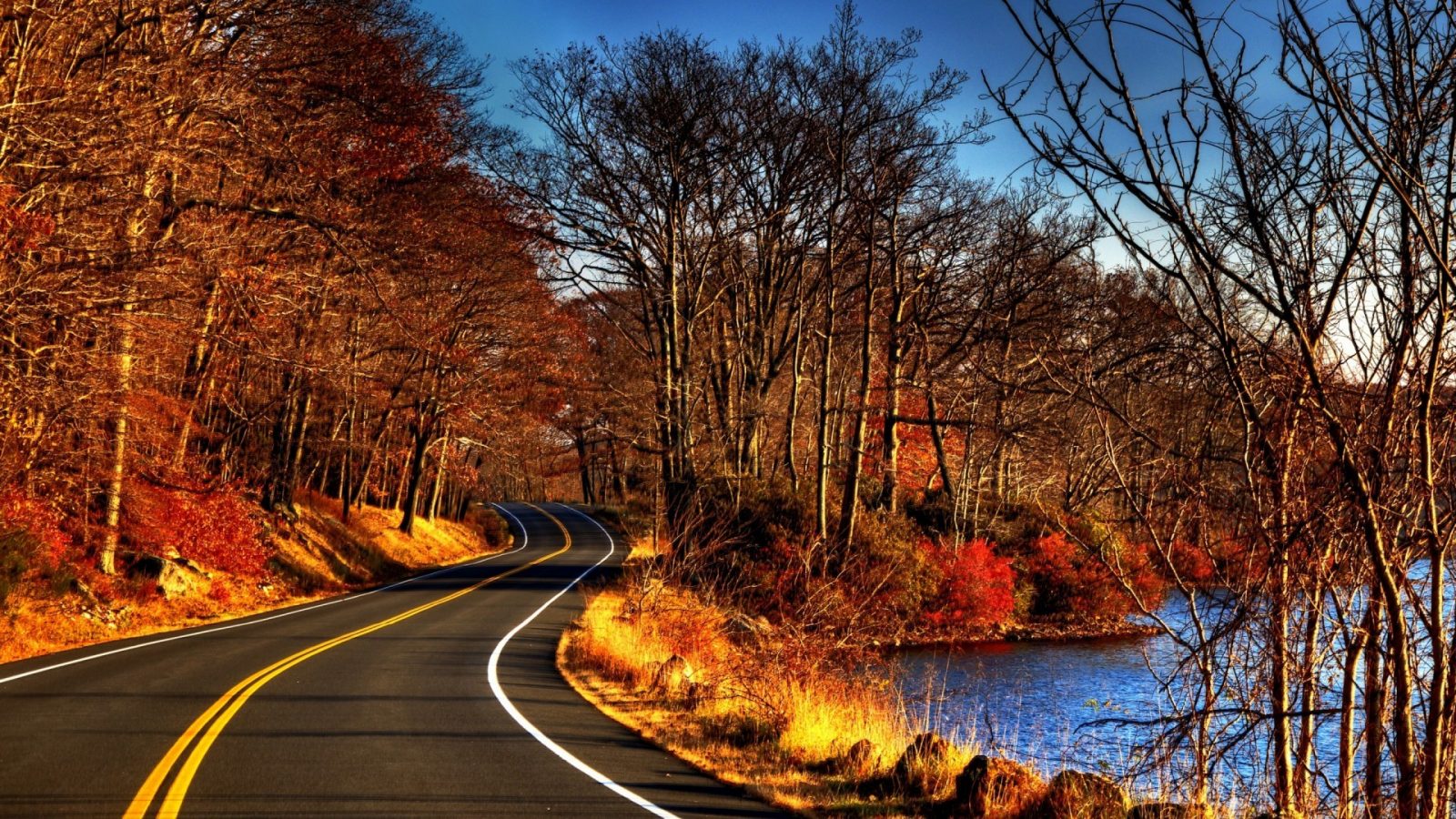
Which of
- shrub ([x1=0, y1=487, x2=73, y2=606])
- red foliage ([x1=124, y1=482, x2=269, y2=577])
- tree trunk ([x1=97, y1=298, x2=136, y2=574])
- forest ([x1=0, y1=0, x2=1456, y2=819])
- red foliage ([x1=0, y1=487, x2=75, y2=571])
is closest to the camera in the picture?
forest ([x1=0, y1=0, x2=1456, y2=819])

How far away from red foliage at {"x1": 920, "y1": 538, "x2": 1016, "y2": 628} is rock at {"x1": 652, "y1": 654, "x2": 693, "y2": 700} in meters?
15.4

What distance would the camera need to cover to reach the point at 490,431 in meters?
40.1

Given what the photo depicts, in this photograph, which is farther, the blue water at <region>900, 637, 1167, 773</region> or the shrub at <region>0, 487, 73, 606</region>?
the shrub at <region>0, 487, 73, 606</region>

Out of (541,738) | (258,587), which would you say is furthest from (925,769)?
(258,587)

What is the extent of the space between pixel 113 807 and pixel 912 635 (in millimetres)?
21625

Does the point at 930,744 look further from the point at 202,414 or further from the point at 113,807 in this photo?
the point at 202,414

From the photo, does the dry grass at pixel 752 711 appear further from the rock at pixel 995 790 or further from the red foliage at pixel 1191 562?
the red foliage at pixel 1191 562

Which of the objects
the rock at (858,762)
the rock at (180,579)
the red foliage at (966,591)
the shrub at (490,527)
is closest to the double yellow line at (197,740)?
the rock at (858,762)

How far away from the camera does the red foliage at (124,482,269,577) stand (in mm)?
23469

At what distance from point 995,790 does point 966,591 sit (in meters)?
21.5

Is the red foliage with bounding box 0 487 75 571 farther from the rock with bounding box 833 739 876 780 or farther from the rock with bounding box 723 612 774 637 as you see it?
the rock with bounding box 833 739 876 780

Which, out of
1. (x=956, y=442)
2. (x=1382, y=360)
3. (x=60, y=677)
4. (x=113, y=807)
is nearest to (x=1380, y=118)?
(x=1382, y=360)

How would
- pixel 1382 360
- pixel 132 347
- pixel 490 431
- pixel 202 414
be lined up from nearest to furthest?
1. pixel 1382 360
2. pixel 132 347
3. pixel 202 414
4. pixel 490 431

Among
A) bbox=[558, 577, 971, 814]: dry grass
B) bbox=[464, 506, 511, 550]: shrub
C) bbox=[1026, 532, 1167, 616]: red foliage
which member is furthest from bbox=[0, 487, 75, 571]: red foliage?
bbox=[464, 506, 511, 550]: shrub
